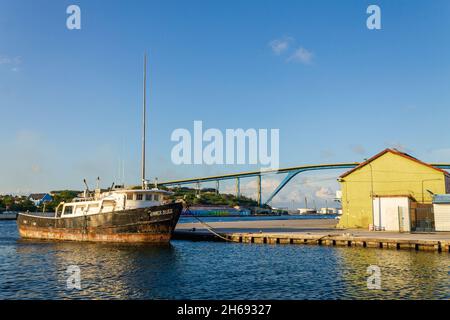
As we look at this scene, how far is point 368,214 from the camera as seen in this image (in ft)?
176

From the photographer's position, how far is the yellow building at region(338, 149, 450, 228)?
50.6 m

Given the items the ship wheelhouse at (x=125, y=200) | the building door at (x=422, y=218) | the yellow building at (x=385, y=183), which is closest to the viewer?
the ship wheelhouse at (x=125, y=200)

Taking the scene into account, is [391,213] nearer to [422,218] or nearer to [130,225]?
[422,218]

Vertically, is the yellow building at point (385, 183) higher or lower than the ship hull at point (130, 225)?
higher

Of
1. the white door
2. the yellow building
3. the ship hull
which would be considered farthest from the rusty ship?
the yellow building

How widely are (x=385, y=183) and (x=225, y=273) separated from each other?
34.9 meters

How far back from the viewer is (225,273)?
1060 inches

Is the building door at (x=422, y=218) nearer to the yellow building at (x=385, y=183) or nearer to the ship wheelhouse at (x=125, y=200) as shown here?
the yellow building at (x=385, y=183)

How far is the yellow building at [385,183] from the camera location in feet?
166

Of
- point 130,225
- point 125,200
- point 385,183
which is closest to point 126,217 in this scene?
point 130,225

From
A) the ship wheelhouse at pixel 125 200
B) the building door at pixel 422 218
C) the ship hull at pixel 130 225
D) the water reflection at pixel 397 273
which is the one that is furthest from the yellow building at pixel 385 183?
the ship wheelhouse at pixel 125 200

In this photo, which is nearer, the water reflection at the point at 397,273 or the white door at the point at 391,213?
the water reflection at the point at 397,273

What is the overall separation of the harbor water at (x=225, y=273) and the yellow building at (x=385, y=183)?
1796cm

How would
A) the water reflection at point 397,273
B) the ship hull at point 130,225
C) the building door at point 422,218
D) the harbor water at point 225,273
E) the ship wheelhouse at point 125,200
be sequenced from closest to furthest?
the water reflection at point 397,273
the harbor water at point 225,273
the ship hull at point 130,225
the ship wheelhouse at point 125,200
the building door at point 422,218
